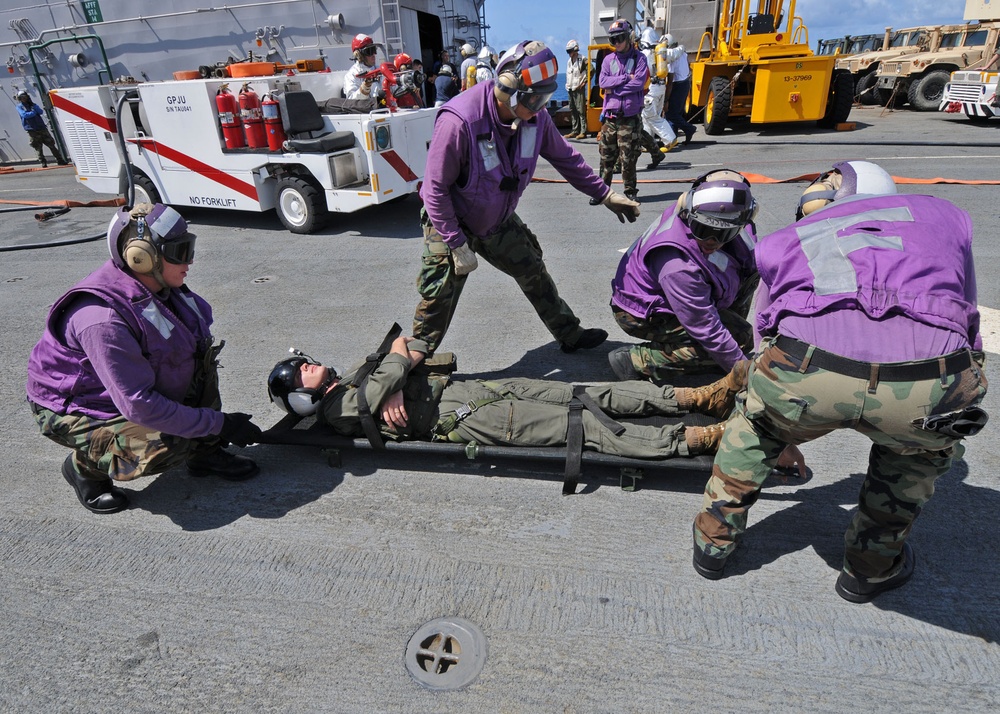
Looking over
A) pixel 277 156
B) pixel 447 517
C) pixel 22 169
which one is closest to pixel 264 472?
pixel 447 517

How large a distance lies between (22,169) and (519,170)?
55.8 feet

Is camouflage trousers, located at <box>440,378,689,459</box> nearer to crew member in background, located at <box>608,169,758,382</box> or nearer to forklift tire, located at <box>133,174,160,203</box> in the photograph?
crew member in background, located at <box>608,169,758,382</box>

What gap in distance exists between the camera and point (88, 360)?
2646mm

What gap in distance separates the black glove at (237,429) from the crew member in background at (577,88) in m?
11.5

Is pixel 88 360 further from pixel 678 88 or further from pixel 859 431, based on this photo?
pixel 678 88

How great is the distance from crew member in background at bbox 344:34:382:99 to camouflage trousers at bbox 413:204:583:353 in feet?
15.6

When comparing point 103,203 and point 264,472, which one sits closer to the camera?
point 264,472

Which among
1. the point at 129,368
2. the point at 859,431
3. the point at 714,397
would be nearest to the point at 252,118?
the point at 129,368

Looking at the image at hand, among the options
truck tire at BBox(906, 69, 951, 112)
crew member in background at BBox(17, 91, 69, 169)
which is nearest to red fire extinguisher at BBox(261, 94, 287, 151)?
crew member in background at BBox(17, 91, 69, 169)

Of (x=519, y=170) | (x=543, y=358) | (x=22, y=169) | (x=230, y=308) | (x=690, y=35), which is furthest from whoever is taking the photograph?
(x=690, y=35)

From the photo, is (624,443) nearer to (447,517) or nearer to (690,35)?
(447,517)

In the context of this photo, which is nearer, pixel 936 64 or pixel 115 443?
pixel 115 443

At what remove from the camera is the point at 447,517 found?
109 inches

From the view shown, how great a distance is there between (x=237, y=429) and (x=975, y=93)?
50.5ft
